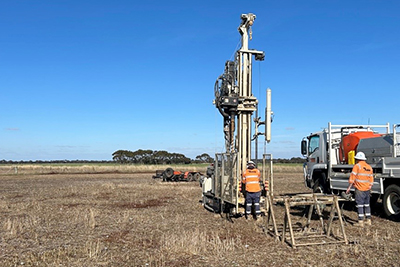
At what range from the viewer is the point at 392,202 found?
40.8ft

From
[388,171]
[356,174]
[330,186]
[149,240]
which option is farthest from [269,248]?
[330,186]

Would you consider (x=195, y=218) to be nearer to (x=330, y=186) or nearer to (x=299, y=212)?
(x=299, y=212)

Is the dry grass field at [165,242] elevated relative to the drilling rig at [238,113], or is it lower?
lower

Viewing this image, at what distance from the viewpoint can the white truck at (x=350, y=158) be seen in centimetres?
1232

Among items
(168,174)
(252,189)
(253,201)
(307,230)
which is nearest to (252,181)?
(252,189)

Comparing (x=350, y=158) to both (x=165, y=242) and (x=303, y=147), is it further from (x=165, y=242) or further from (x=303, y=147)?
(x=165, y=242)

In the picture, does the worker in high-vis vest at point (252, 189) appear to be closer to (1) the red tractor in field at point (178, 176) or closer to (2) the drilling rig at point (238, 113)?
(2) the drilling rig at point (238, 113)

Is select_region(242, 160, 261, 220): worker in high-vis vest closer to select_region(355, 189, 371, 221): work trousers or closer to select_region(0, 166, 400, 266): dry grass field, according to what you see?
select_region(0, 166, 400, 266): dry grass field

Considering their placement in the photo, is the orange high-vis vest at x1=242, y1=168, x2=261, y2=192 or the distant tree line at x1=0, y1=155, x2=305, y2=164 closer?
the orange high-vis vest at x1=242, y1=168, x2=261, y2=192

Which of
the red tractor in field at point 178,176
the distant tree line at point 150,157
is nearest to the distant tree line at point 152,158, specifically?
the distant tree line at point 150,157

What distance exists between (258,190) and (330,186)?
4705 millimetres

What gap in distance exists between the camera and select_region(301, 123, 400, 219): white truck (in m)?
12.3

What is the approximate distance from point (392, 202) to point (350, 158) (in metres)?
2.64

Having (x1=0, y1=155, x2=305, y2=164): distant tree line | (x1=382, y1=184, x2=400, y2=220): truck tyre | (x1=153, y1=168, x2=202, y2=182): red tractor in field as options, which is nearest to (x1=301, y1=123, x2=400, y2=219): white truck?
(x1=382, y1=184, x2=400, y2=220): truck tyre
